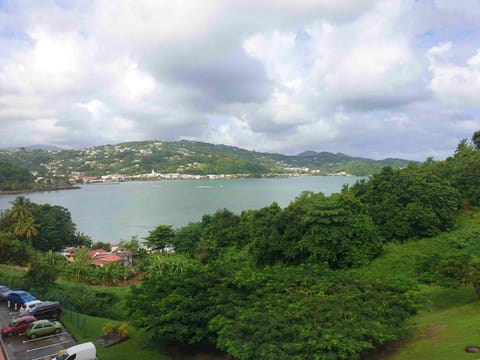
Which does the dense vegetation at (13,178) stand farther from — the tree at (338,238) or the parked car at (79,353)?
the parked car at (79,353)

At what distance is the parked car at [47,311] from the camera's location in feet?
47.3

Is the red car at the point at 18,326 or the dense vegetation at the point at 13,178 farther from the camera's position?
the dense vegetation at the point at 13,178

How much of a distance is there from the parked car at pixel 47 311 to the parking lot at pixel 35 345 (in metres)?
1.55

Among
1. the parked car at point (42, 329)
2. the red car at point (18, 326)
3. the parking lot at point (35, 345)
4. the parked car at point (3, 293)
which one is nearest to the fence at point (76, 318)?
the parking lot at point (35, 345)

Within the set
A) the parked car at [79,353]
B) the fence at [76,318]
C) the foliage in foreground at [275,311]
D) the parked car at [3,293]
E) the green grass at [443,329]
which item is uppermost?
the foliage in foreground at [275,311]

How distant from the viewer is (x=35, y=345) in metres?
12.2

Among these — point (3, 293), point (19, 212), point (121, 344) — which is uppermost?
point (19, 212)

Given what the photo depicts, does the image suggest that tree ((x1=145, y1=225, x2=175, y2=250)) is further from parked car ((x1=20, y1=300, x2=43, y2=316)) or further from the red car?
the red car

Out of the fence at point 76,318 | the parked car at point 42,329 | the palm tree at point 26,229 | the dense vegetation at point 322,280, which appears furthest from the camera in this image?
the palm tree at point 26,229

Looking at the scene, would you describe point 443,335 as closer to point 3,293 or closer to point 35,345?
point 35,345

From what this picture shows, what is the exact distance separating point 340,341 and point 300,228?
611 inches

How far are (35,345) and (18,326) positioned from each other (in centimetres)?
140

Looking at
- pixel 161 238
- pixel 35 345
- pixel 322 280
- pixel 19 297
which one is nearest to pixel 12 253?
pixel 161 238

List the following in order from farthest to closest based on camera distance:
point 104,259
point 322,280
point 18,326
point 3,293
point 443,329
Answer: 1. point 104,259
2. point 3,293
3. point 18,326
4. point 322,280
5. point 443,329
